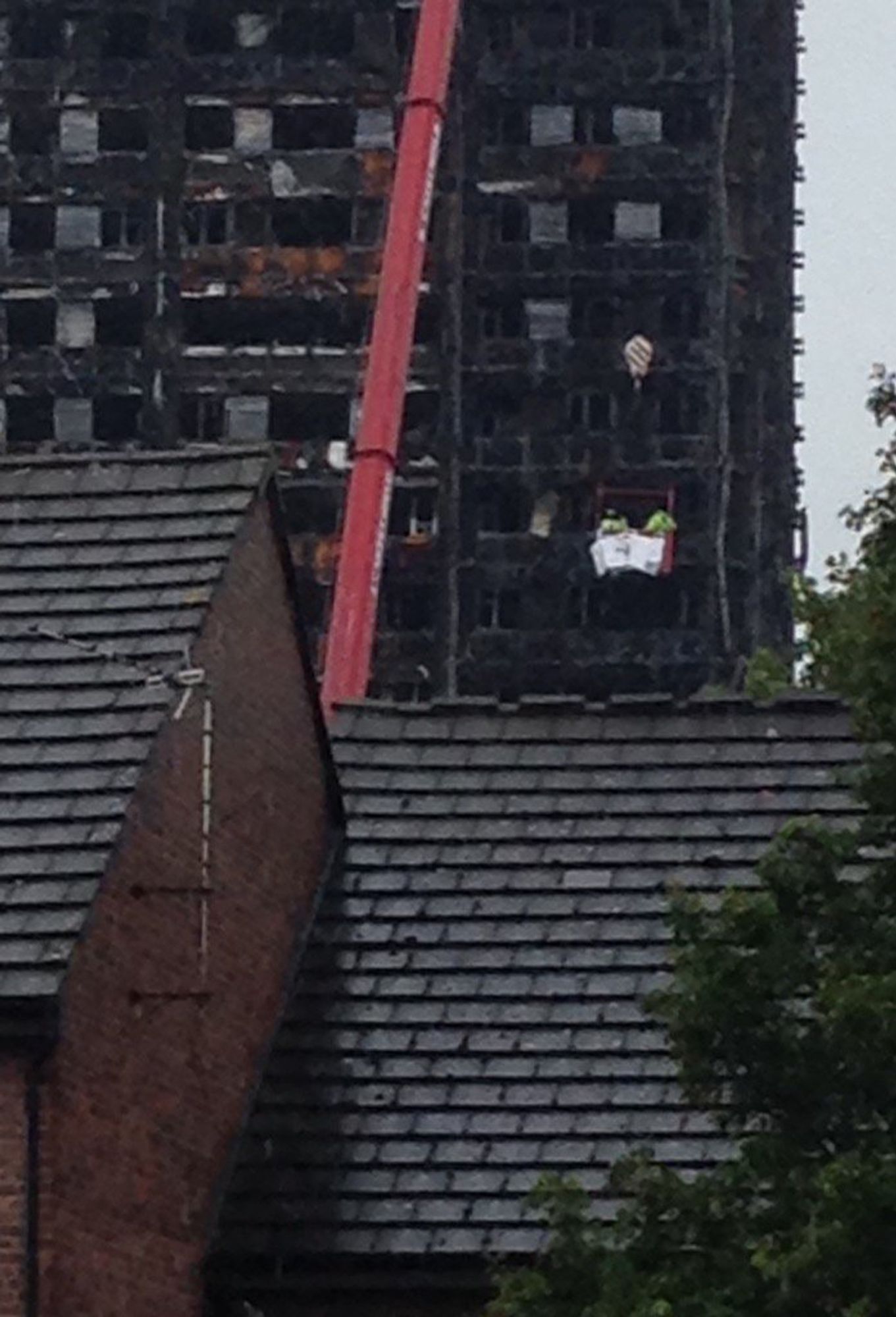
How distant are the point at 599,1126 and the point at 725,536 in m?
75.2

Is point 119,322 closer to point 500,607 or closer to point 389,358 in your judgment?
point 500,607

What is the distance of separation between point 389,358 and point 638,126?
58.9 ft

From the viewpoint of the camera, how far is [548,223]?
103 meters

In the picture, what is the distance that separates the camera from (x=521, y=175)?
103312 mm

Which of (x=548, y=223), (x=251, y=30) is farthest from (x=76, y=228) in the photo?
(x=548, y=223)

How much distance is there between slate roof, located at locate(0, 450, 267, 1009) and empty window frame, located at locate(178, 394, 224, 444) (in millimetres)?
74292

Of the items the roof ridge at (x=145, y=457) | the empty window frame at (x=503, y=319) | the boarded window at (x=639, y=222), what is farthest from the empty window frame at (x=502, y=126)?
the roof ridge at (x=145, y=457)

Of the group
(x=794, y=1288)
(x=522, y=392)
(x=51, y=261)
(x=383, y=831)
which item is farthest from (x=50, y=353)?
(x=794, y=1288)

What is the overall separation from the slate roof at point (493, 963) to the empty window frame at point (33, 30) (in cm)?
7609

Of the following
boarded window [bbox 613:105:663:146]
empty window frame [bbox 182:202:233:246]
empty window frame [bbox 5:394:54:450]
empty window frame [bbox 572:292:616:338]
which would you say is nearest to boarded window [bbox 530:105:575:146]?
boarded window [bbox 613:105:663:146]

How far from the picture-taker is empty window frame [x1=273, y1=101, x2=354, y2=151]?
343 feet

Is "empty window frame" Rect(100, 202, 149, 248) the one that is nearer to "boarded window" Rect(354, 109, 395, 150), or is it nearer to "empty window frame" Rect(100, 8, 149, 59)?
"empty window frame" Rect(100, 8, 149, 59)

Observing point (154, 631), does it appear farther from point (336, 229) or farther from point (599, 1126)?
point (336, 229)

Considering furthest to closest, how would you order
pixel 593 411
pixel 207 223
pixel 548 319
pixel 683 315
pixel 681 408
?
pixel 207 223
pixel 548 319
pixel 593 411
pixel 683 315
pixel 681 408
